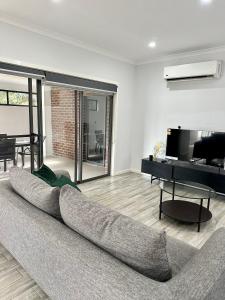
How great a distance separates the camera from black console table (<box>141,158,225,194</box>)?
3.57 meters

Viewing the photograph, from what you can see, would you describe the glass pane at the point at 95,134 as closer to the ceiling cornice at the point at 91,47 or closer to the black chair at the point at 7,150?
the ceiling cornice at the point at 91,47

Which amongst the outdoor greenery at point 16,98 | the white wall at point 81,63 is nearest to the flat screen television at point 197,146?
the white wall at point 81,63

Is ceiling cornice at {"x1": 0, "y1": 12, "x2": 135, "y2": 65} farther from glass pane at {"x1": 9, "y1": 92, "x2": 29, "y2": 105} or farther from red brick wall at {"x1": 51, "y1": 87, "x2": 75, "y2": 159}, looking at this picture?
glass pane at {"x1": 9, "y1": 92, "x2": 29, "y2": 105}

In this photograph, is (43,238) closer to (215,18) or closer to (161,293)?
(161,293)

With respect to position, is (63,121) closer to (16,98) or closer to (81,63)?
(16,98)

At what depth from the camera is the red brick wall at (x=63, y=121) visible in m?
4.18

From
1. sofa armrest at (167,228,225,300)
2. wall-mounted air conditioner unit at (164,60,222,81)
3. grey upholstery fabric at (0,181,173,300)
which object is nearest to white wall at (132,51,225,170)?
wall-mounted air conditioner unit at (164,60,222,81)

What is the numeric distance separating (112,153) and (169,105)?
161 centimetres

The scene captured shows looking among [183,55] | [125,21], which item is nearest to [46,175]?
[125,21]

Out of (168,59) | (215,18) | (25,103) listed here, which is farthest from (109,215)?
(168,59)

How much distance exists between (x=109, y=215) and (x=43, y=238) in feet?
1.39

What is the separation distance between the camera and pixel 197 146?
394 centimetres

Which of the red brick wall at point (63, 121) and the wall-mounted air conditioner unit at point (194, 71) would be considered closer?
the wall-mounted air conditioner unit at point (194, 71)

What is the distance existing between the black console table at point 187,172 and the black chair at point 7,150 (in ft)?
8.29
